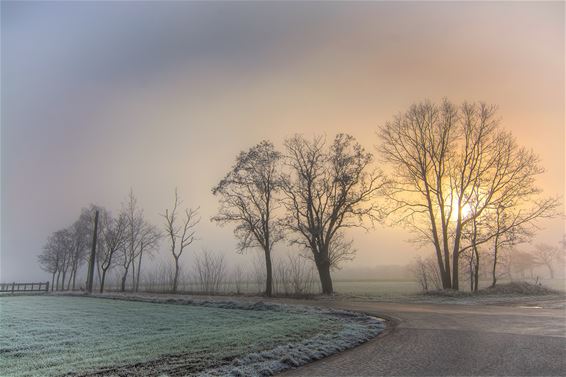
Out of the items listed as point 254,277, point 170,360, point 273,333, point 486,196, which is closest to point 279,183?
point 254,277

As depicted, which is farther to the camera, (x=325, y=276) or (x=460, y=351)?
(x=325, y=276)

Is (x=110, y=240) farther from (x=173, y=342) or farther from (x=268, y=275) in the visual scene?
(x=173, y=342)

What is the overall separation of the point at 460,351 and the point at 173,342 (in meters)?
6.68

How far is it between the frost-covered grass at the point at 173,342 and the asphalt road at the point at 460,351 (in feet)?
2.42

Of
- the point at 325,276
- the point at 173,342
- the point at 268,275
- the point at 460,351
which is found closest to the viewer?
the point at 460,351

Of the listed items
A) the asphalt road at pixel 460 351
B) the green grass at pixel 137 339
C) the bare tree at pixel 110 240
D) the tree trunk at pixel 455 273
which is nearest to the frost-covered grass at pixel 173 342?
the green grass at pixel 137 339

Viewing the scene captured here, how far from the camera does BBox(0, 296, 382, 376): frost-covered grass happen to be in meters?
7.76

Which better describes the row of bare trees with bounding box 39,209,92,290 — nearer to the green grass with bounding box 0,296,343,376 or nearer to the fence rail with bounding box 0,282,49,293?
the fence rail with bounding box 0,282,49,293

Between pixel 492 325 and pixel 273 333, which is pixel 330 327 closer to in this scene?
pixel 273 333

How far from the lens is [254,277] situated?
3447cm

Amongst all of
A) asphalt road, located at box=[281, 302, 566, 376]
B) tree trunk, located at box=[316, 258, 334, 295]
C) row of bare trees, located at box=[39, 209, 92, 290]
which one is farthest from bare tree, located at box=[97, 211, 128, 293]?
asphalt road, located at box=[281, 302, 566, 376]

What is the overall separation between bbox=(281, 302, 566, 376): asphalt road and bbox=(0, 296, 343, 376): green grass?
6.44 feet

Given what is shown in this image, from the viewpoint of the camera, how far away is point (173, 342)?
10.0 meters

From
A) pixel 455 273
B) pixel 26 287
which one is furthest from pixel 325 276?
pixel 26 287
